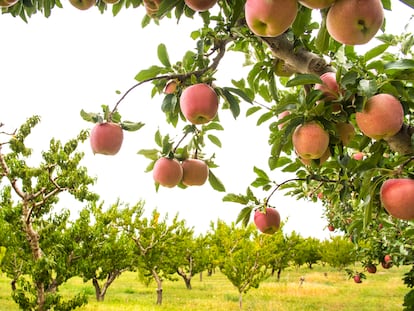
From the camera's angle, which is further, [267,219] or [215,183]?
[267,219]

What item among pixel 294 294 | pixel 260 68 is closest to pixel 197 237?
pixel 294 294

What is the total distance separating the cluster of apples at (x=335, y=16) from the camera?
0.98 metres

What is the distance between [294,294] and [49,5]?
Answer: 15878mm

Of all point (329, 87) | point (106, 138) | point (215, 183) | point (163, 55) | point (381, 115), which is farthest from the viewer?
point (215, 183)

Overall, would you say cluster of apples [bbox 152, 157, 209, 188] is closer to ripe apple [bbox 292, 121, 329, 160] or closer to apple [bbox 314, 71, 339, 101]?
ripe apple [bbox 292, 121, 329, 160]

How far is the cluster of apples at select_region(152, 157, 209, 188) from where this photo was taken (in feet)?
5.44

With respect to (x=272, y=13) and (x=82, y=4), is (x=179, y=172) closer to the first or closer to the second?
(x=82, y=4)

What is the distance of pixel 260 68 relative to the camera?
1968 millimetres

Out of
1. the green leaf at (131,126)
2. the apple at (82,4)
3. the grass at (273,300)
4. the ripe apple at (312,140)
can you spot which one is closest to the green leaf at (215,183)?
the green leaf at (131,126)

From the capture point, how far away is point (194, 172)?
1.76m

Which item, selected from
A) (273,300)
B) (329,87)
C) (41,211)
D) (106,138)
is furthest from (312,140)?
(273,300)

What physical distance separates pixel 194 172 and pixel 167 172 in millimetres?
146

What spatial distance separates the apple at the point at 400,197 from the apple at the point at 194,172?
2.53 ft

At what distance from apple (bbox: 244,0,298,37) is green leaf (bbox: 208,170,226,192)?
946mm
